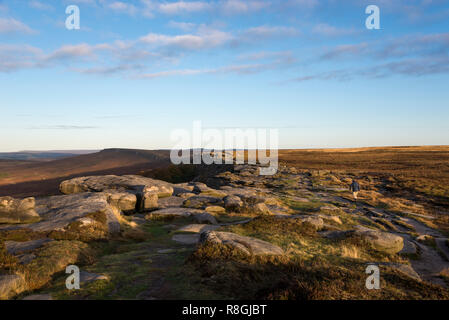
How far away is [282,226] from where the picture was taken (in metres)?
14.0

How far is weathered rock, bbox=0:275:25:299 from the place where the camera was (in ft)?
20.6

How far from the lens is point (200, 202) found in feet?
66.1

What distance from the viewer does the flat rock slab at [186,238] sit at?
11.7 m

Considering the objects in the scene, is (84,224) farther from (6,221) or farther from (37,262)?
(6,221)

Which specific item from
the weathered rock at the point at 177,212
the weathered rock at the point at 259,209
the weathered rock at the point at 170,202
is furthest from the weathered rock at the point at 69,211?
the weathered rock at the point at 259,209

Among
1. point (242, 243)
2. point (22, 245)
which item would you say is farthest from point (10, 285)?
point (242, 243)

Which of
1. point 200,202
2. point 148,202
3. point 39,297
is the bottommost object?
point 200,202

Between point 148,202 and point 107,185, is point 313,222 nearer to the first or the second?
point 148,202

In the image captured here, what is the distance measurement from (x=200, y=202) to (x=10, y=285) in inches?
553

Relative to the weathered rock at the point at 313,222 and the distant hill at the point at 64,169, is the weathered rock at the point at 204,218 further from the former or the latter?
the distant hill at the point at 64,169

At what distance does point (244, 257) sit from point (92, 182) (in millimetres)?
20310

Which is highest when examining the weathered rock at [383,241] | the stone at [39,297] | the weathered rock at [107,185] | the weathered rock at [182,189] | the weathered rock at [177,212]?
the weathered rock at [107,185]

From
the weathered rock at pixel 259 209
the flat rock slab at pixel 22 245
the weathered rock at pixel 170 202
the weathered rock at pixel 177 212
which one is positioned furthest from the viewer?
the weathered rock at pixel 170 202

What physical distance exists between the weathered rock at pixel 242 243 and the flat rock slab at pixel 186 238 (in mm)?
2153
